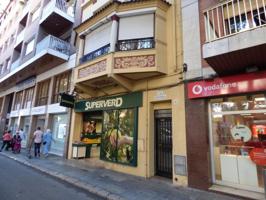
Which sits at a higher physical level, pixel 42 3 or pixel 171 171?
pixel 42 3

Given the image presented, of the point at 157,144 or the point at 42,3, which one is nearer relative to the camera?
the point at 157,144

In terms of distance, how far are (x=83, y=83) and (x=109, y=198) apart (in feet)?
20.8

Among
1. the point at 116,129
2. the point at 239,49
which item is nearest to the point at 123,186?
the point at 116,129

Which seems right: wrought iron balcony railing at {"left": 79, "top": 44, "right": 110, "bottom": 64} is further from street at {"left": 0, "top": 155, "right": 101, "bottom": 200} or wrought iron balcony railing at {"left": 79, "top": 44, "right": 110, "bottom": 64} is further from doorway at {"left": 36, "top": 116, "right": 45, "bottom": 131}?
doorway at {"left": 36, "top": 116, "right": 45, "bottom": 131}

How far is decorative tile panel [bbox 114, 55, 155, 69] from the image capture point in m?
7.88

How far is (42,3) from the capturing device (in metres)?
16.5

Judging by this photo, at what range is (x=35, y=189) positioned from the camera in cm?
614

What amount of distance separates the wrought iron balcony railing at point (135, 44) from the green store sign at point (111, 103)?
1.97 m

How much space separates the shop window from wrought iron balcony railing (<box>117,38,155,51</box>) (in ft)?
8.87

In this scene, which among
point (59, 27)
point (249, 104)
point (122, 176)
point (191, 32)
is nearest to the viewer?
point (249, 104)


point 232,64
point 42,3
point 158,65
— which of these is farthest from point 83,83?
point 42,3

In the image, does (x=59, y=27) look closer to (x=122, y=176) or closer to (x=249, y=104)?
(x=122, y=176)

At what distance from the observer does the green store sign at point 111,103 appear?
883cm

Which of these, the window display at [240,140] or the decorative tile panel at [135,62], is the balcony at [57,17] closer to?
the decorative tile panel at [135,62]
